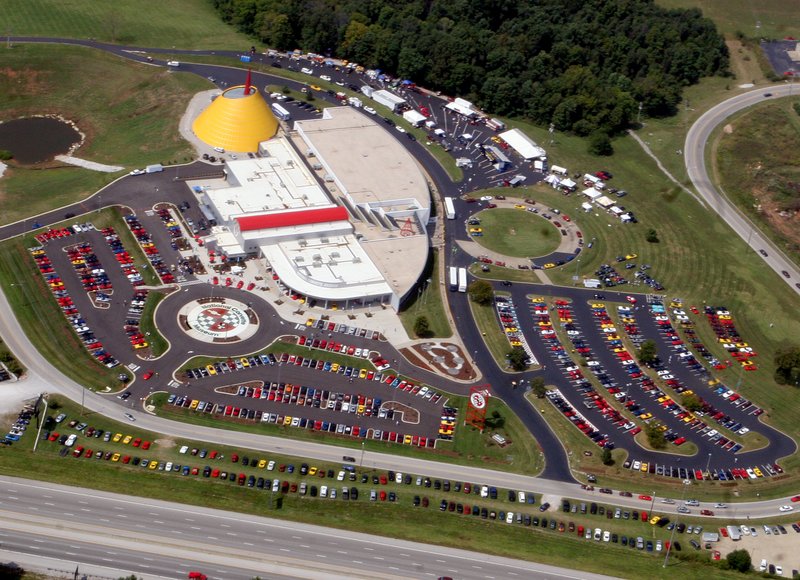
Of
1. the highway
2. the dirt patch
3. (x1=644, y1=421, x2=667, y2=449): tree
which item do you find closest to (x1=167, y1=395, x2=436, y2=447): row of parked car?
the dirt patch

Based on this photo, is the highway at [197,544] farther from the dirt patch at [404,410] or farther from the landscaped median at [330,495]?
the dirt patch at [404,410]

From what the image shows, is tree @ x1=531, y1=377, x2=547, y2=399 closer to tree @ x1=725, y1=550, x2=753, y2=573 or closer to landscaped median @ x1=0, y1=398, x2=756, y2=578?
landscaped median @ x1=0, y1=398, x2=756, y2=578

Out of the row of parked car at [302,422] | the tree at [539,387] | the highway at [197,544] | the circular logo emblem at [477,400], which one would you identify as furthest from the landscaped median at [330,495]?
the tree at [539,387]

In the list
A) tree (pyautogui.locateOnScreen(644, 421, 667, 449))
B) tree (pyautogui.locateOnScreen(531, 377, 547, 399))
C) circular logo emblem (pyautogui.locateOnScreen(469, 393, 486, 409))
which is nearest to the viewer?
tree (pyautogui.locateOnScreen(644, 421, 667, 449))

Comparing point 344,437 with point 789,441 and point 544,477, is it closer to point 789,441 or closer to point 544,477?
point 544,477

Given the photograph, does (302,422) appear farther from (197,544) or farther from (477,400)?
(477,400)

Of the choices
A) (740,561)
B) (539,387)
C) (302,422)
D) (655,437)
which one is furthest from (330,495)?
(740,561)
